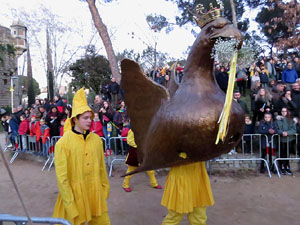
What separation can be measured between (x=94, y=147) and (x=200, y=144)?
46.3 inches

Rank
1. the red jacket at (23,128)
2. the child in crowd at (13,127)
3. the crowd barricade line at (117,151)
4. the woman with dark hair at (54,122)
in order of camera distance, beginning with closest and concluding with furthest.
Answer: the crowd barricade line at (117,151)
the woman with dark hair at (54,122)
the red jacket at (23,128)
the child in crowd at (13,127)

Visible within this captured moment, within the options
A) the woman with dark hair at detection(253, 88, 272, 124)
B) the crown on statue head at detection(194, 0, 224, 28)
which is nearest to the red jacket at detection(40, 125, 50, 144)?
the woman with dark hair at detection(253, 88, 272, 124)

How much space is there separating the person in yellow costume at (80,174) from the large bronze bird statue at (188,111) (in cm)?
Answer: 50

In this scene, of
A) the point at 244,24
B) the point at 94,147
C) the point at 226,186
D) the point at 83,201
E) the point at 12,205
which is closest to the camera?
the point at 83,201

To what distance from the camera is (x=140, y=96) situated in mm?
2693

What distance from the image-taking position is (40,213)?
179 inches

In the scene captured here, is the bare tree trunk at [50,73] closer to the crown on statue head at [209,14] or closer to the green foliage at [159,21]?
the green foliage at [159,21]

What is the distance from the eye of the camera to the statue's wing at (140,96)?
8.44 ft

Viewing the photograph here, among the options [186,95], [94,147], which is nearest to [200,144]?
[186,95]

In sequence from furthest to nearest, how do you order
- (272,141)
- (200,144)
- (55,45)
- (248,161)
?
(55,45), (248,161), (272,141), (200,144)

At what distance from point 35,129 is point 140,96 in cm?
647

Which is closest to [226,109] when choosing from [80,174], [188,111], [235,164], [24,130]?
[188,111]

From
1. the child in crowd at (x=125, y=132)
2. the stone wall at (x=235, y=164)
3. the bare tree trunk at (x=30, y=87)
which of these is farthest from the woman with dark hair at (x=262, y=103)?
the bare tree trunk at (x=30, y=87)

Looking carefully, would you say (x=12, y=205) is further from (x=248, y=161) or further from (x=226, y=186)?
(x=248, y=161)
